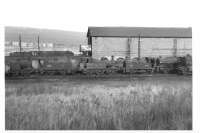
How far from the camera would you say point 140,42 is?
3017cm

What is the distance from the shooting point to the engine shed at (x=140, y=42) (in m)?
29.7

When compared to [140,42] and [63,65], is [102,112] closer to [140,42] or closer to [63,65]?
[63,65]

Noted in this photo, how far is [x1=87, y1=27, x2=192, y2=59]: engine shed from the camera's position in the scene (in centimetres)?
2966

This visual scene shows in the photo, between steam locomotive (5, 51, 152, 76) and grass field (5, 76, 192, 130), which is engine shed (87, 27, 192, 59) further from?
grass field (5, 76, 192, 130)

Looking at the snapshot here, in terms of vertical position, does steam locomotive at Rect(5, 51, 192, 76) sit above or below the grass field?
above

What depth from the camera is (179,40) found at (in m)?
30.0

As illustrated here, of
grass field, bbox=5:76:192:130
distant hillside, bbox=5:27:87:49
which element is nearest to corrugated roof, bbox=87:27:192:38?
distant hillside, bbox=5:27:87:49

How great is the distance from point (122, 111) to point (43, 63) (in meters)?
13.8

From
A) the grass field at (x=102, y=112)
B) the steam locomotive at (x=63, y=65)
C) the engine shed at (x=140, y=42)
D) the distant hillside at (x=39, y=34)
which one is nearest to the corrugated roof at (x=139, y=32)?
the engine shed at (x=140, y=42)

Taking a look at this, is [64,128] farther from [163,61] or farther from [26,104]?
[163,61]

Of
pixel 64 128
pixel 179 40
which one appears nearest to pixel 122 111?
pixel 64 128

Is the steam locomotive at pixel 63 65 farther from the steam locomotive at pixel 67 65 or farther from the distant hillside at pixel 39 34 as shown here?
the distant hillside at pixel 39 34
